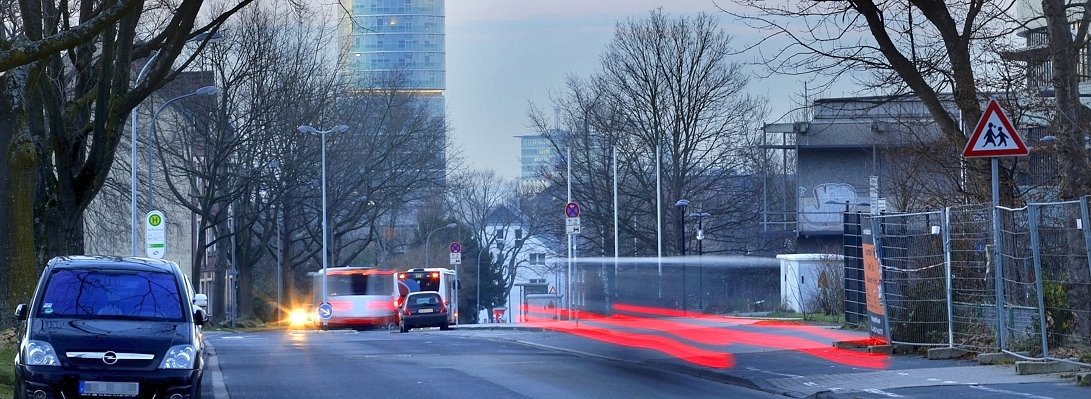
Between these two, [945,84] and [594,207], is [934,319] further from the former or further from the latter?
[594,207]

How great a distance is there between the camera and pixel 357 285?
51250mm

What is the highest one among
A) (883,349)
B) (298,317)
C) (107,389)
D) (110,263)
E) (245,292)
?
(110,263)

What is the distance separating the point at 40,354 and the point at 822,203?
47958 millimetres

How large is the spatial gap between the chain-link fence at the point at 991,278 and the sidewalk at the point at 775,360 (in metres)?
0.47

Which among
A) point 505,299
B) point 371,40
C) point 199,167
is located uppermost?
point 371,40

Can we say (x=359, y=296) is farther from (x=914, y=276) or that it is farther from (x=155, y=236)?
(x=914, y=276)

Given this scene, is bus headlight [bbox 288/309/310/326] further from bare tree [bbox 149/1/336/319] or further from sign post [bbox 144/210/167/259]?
sign post [bbox 144/210/167/259]

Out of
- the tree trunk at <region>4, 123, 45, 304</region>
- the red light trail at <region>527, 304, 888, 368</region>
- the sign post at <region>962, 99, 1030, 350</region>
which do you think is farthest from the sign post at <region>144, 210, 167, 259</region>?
the sign post at <region>962, 99, 1030, 350</region>

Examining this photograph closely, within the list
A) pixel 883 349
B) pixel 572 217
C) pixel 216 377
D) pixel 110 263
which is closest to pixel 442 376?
pixel 216 377

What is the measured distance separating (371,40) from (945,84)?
6200 inches

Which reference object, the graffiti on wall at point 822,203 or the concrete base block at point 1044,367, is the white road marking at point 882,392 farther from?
the graffiti on wall at point 822,203

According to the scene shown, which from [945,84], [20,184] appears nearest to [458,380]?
[20,184]

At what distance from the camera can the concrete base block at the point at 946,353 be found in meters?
17.1

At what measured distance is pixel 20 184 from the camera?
1702 centimetres
